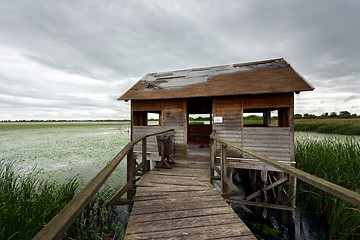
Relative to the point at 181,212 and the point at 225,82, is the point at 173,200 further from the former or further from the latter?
the point at 225,82

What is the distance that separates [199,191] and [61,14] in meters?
11.6

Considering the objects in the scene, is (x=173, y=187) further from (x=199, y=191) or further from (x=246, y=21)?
(x=246, y=21)

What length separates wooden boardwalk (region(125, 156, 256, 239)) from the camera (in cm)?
266

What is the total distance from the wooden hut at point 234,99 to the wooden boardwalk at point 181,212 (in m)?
3.23

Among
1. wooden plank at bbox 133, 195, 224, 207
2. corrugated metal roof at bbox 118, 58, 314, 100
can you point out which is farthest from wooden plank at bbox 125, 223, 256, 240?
corrugated metal roof at bbox 118, 58, 314, 100

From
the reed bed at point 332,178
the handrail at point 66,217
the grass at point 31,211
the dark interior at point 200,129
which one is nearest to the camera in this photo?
the handrail at point 66,217

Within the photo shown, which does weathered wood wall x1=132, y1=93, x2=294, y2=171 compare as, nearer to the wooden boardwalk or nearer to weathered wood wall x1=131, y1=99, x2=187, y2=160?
weathered wood wall x1=131, y1=99, x2=187, y2=160

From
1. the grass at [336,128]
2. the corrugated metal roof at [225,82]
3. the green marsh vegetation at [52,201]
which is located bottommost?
the green marsh vegetation at [52,201]

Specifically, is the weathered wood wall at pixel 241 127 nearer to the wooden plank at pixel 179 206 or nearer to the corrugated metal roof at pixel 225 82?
the corrugated metal roof at pixel 225 82

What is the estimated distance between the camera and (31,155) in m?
15.7

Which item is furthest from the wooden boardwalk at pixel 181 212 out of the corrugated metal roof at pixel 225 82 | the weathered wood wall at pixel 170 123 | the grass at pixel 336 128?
the grass at pixel 336 128

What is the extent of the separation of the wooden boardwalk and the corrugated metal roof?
14.0ft

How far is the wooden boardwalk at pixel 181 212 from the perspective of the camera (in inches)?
105

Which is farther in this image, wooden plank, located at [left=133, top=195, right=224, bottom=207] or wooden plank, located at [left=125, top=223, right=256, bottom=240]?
wooden plank, located at [left=133, top=195, right=224, bottom=207]
